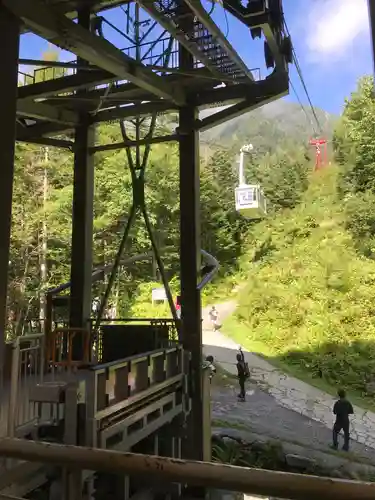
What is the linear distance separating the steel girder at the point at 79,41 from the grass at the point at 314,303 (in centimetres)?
1202

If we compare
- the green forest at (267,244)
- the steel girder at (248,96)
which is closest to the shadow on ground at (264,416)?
the green forest at (267,244)

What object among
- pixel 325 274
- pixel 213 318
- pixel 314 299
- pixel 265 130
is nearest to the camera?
pixel 314 299

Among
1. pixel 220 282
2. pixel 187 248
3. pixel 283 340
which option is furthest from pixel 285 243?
pixel 187 248

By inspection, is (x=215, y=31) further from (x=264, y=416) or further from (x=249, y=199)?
(x=249, y=199)

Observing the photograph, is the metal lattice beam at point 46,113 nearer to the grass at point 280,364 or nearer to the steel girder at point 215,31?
the steel girder at point 215,31

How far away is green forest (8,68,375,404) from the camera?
1716cm

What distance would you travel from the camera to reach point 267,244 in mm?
24219

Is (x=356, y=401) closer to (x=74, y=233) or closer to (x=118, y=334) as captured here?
(x=118, y=334)

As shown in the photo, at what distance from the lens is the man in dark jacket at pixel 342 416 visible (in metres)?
9.76

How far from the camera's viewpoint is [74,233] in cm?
857

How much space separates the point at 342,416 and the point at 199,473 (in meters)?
10.0

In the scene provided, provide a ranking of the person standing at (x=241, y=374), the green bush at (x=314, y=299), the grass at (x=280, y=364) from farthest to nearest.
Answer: the green bush at (x=314, y=299)
the grass at (x=280, y=364)
the person standing at (x=241, y=374)

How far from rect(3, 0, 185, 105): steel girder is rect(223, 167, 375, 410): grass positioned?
12.0 metres

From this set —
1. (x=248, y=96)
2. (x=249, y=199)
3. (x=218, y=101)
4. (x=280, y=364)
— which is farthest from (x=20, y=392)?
(x=249, y=199)
